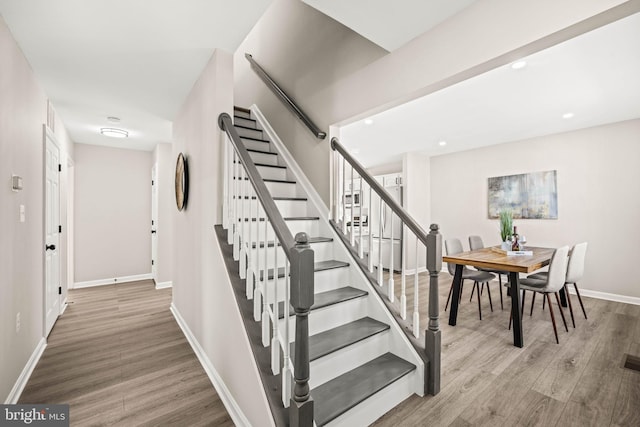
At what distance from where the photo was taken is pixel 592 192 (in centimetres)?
416

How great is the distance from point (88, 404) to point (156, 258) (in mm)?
3300

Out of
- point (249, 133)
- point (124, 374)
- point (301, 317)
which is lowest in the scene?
Answer: point (124, 374)

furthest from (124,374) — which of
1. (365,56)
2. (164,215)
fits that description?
(365,56)

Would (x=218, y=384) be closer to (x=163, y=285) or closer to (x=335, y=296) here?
(x=335, y=296)

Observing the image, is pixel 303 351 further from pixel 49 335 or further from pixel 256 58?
pixel 256 58

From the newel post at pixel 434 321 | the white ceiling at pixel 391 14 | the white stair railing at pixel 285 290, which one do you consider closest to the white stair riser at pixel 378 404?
the newel post at pixel 434 321

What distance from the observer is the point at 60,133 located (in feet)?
12.1

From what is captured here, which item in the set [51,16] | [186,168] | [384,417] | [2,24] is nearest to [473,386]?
[384,417]

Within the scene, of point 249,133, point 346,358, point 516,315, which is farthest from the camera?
point 249,133

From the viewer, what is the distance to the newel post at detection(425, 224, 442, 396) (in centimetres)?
190

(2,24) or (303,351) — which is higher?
(2,24)

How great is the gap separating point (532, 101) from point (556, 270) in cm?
189

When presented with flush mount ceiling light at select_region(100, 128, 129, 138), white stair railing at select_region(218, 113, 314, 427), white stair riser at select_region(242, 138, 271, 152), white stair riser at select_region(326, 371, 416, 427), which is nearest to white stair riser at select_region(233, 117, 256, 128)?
white stair riser at select_region(242, 138, 271, 152)

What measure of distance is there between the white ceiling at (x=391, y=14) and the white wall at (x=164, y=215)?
13.1 feet
